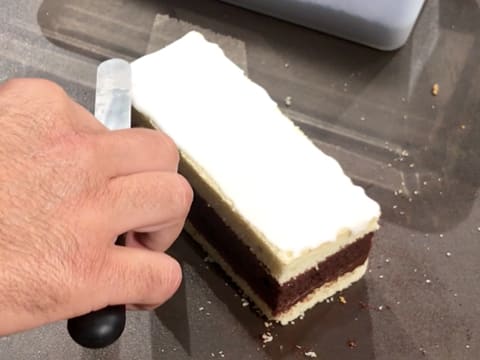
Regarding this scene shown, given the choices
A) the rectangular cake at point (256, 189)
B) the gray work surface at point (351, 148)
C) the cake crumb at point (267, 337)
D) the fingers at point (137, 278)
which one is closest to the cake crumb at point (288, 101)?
the gray work surface at point (351, 148)

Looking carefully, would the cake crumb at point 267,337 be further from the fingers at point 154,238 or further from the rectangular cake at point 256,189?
the fingers at point 154,238

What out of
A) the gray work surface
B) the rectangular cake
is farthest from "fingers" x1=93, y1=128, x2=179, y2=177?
the gray work surface

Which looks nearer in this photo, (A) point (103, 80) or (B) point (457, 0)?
(A) point (103, 80)

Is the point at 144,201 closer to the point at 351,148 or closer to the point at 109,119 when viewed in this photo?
the point at 109,119

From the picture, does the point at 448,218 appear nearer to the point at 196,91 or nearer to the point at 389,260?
the point at 389,260

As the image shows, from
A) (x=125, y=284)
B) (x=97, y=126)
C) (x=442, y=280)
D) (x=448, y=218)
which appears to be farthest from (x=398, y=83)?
(x=125, y=284)

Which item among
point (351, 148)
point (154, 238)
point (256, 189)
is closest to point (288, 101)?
point (351, 148)
